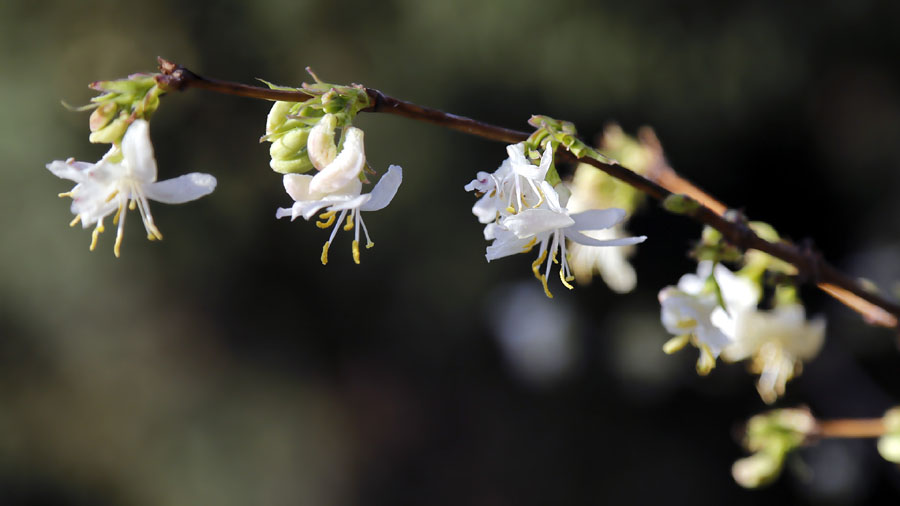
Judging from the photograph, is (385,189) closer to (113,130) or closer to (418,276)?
(113,130)

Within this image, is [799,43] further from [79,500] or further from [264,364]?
[79,500]

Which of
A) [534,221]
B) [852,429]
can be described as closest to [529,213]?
[534,221]

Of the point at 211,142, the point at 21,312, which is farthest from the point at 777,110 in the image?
the point at 21,312

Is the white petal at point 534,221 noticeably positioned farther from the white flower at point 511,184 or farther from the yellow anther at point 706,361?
the yellow anther at point 706,361

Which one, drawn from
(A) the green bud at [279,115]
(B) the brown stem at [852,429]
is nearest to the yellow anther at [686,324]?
(B) the brown stem at [852,429]

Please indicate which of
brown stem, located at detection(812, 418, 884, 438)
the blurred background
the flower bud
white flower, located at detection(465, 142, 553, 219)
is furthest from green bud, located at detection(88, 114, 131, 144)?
the blurred background
